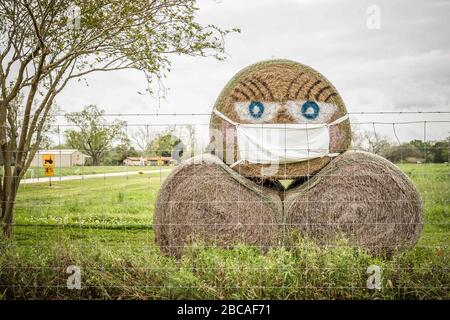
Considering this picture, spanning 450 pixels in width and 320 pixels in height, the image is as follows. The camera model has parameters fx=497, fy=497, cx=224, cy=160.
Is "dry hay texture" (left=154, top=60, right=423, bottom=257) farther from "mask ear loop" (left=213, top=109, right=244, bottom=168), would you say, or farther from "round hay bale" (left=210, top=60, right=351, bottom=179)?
"round hay bale" (left=210, top=60, right=351, bottom=179)

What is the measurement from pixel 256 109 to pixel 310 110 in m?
0.76

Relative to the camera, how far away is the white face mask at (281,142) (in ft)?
22.2

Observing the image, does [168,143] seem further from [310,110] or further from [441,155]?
[441,155]

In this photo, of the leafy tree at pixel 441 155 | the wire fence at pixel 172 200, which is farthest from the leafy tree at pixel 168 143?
the leafy tree at pixel 441 155

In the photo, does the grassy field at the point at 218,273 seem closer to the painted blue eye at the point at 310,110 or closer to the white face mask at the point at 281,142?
the white face mask at the point at 281,142

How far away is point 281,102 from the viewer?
6938 millimetres

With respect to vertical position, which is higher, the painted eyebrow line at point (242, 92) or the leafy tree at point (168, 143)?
the painted eyebrow line at point (242, 92)

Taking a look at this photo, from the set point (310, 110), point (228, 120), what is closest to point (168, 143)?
point (228, 120)

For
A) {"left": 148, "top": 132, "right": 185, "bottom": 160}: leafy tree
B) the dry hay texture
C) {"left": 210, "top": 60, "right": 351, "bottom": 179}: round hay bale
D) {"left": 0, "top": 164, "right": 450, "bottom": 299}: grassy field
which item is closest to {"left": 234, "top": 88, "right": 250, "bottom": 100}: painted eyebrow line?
{"left": 210, "top": 60, "right": 351, "bottom": 179}: round hay bale

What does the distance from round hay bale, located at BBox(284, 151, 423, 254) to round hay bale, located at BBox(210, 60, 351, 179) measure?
327 mm

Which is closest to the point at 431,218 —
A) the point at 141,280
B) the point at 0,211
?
the point at 141,280

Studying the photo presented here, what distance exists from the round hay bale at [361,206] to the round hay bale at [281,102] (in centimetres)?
33

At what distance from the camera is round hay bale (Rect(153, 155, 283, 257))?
6.65m
